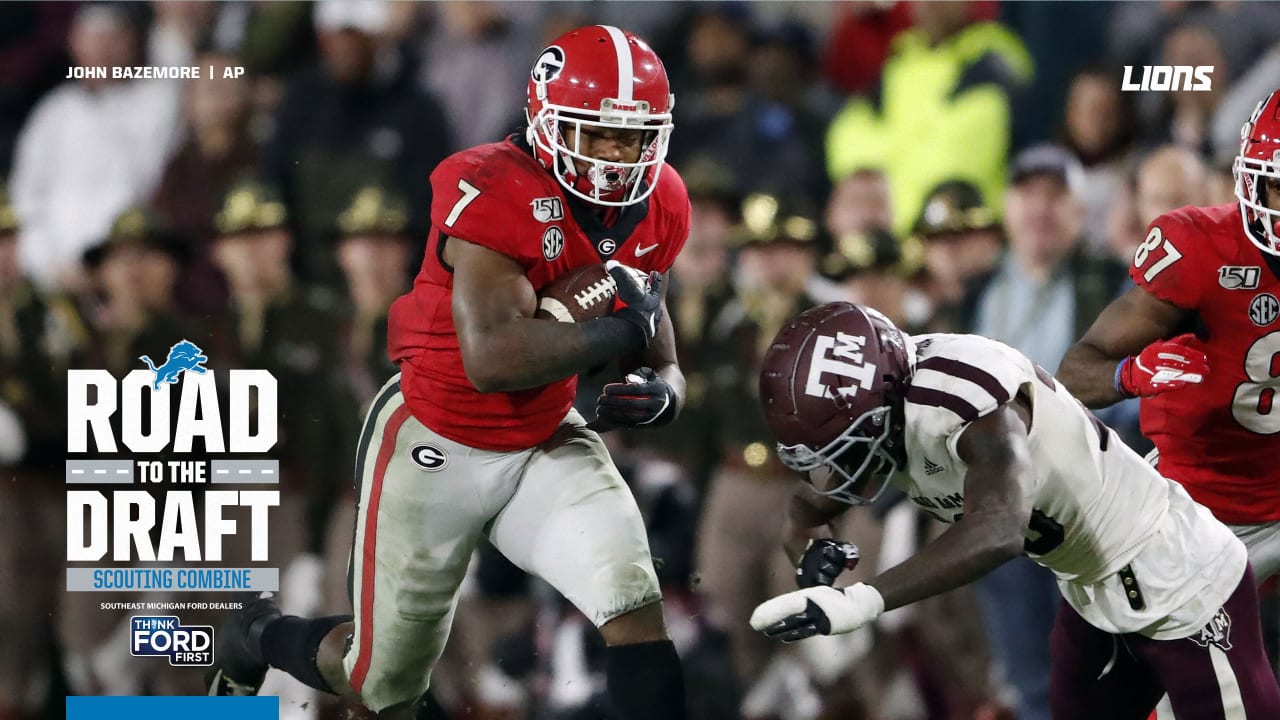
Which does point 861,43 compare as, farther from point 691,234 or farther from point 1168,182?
point 1168,182

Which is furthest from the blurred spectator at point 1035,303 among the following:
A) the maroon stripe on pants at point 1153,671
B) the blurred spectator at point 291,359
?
the blurred spectator at point 291,359

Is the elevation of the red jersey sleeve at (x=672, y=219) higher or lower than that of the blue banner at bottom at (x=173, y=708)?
higher

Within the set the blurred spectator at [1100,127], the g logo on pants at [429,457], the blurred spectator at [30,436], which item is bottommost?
the blurred spectator at [30,436]

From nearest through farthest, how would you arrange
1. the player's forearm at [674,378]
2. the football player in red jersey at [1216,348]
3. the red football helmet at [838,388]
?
the red football helmet at [838,388] < the football player in red jersey at [1216,348] < the player's forearm at [674,378]

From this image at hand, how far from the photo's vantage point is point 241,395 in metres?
4.25

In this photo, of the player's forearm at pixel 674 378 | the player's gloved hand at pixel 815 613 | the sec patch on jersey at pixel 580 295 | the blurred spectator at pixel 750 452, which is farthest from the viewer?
the blurred spectator at pixel 750 452

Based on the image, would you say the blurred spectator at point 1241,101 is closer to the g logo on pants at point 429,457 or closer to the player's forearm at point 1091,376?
the player's forearm at point 1091,376

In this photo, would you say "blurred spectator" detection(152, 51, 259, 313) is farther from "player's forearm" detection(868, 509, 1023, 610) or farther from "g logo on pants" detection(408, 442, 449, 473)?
"player's forearm" detection(868, 509, 1023, 610)

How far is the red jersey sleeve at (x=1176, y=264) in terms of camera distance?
3.36 m

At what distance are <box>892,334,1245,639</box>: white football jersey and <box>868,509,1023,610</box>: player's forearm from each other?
0.63 ft

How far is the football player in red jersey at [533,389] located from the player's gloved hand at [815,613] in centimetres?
81

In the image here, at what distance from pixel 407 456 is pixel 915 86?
76.6 inches

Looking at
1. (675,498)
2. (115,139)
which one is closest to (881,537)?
(675,498)

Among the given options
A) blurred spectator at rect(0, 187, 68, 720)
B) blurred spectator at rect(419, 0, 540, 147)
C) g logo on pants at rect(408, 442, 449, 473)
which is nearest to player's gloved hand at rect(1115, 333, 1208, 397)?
g logo on pants at rect(408, 442, 449, 473)
